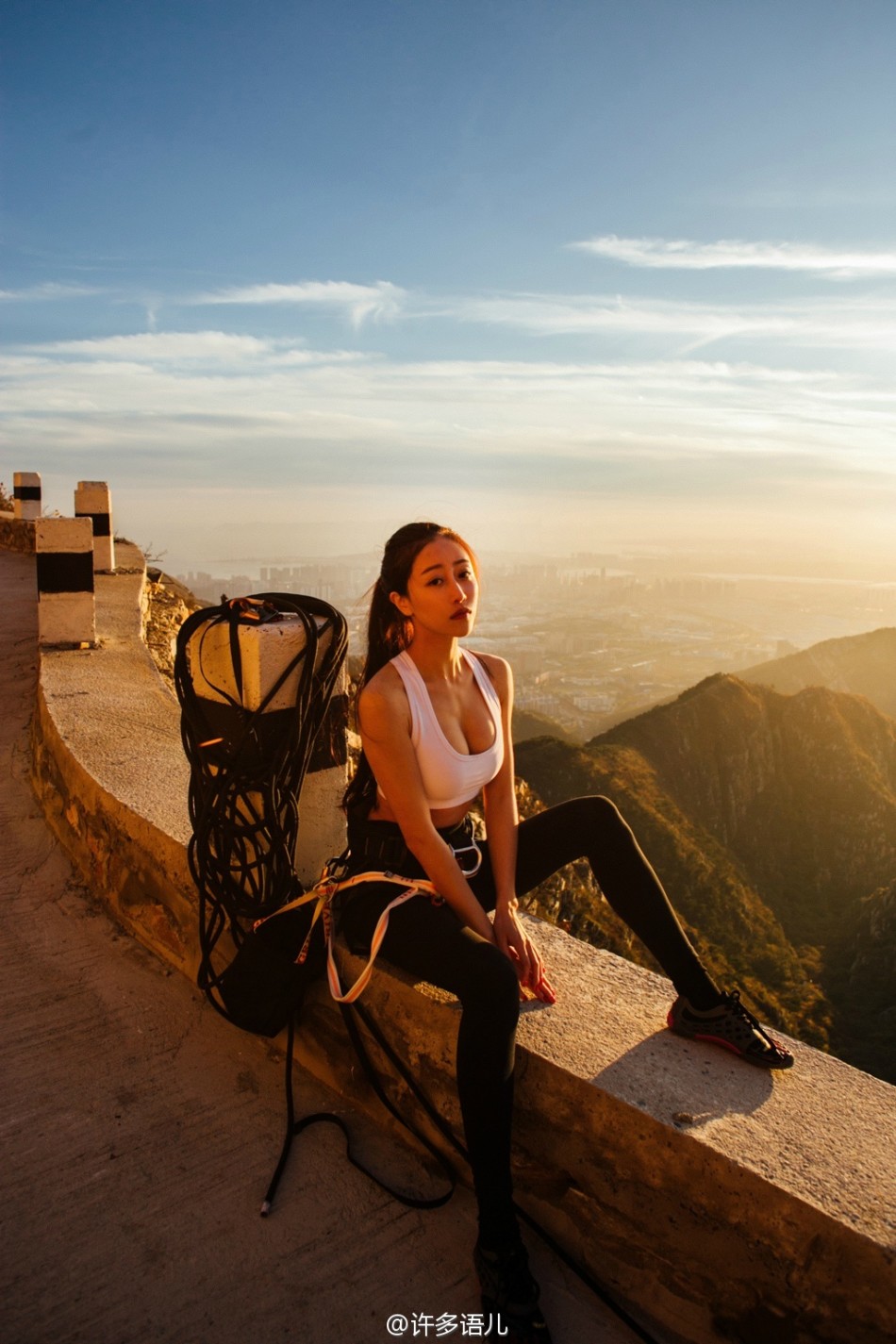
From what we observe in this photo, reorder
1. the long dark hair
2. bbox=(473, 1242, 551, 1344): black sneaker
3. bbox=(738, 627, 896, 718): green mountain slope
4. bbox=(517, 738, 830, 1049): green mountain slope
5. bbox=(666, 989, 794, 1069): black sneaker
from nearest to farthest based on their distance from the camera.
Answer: bbox=(473, 1242, 551, 1344): black sneaker → bbox=(666, 989, 794, 1069): black sneaker → the long dark hair → bbox=(517, 738, 830, 1049): green mountain slope → bbox=(738, 627, 896, 718): green mountain slope

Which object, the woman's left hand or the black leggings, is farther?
the woman's left hand

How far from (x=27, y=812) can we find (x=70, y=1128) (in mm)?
2242

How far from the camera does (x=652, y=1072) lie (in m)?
2.10

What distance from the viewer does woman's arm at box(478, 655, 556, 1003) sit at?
2.47m

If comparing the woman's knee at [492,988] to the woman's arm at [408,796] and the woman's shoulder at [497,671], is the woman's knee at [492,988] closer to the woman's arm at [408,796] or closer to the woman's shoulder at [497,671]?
the woman's arm at [408,796]

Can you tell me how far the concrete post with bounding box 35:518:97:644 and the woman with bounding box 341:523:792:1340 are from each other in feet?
12.7

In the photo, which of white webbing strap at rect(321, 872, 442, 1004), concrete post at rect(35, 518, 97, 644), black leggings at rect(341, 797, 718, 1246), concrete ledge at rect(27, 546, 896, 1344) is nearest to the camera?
concrete ledge at rect(27, 546, 896, 1344)

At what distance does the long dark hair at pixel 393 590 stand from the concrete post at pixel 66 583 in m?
3.80

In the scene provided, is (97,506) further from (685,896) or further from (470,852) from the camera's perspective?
(685,896)

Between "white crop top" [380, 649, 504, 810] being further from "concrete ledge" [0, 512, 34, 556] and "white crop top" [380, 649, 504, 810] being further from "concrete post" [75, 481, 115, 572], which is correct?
"concrete ledge" [0, 512, 34, 556]

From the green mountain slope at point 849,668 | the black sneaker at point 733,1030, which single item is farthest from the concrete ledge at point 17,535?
the green mountain slope at point 849,668

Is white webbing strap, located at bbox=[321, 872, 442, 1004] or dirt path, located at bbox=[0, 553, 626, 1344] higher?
white webbing strap, located at bbox=[321, 872, 442, 1004]

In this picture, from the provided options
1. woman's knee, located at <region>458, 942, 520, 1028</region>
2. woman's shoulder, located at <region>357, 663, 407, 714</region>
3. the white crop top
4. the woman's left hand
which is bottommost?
the woman's left hand

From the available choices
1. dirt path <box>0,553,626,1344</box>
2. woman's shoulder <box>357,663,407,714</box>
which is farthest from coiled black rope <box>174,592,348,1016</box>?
dirt path <box>0,553,626,1344</box>
